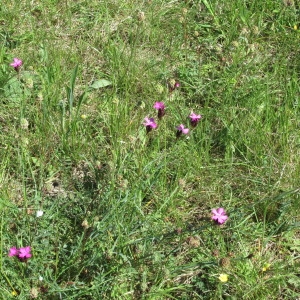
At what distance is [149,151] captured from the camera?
2.33 m

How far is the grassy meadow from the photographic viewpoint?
1.91m

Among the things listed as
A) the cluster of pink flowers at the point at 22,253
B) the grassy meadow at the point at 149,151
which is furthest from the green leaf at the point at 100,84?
the cluster of pink flowers at the point at 22,253

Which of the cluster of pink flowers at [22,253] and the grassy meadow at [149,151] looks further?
the grassy meadow at [149,151]

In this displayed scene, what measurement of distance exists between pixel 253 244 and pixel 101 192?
2.16ft

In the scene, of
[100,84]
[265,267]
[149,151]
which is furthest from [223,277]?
[100,84]

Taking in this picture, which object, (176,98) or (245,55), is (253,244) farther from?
(245,55)

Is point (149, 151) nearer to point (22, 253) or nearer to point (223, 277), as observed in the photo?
point (223, 277)

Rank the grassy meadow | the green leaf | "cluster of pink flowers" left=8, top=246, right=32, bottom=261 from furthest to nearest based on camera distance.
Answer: the green leaf
the grassy meadow
"cluster of pink flowers" left=8, top=246, right=32, bottom=261

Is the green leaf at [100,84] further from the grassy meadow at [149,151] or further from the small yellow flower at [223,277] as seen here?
the small yellow flower at [223,277]

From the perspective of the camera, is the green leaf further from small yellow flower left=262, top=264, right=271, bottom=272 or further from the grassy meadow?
small yellow flower left=262, top=264, right=271, bottom=272

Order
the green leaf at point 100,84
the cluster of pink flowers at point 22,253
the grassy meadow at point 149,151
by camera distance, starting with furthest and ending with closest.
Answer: the green leaf at point 100,84
the grassy meadow at point 149,151
the cluster of pink flowers at point 22,253

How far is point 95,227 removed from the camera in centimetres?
191

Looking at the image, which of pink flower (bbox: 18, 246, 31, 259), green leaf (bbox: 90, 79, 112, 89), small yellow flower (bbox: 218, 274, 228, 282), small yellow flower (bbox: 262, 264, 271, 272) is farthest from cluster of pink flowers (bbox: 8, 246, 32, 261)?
green leaf (bbox: 90, 79, 112, 89)

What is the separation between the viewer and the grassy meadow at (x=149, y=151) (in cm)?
191
